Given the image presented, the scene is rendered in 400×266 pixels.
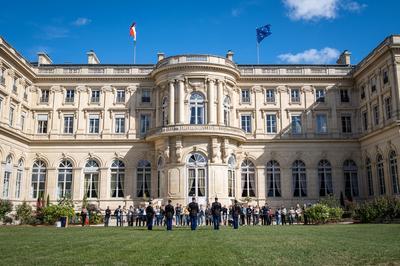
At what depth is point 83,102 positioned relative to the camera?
40.2 m

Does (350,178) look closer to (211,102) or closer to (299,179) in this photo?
(299,179)

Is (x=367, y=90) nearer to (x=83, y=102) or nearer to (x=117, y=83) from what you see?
(x=117, y=83)

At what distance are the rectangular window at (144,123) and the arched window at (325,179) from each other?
17891mm

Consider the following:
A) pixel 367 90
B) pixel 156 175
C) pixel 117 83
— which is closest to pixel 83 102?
pixel 117 83

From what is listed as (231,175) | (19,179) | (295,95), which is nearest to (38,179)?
(19,179)

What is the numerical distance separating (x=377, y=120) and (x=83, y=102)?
28872 mm

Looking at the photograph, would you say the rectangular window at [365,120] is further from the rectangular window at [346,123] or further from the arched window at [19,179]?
the arched window at [19,179]

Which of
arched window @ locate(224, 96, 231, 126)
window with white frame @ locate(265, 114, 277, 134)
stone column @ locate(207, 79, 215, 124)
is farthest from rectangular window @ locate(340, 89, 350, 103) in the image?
stone column @ locate(207, 79, 215, 124)

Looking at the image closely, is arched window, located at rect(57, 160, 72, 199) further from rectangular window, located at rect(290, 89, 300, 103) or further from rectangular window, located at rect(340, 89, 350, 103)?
rectangular window, located at rect(340, 89, 350, 103)

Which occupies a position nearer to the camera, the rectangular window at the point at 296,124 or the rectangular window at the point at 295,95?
the rectangular window at the point at 296,124

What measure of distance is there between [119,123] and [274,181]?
1678cm

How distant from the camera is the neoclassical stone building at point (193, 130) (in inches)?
1362

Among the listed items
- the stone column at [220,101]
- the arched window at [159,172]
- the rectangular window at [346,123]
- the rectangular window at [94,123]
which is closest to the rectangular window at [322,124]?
the rectangular window at [346,123]

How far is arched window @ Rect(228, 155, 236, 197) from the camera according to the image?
3597cm
